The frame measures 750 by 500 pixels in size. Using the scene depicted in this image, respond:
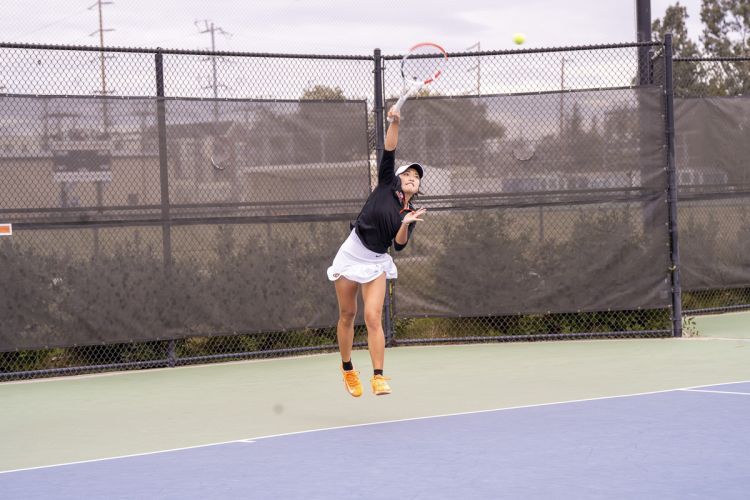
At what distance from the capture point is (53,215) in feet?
31.3

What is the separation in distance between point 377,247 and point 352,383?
3.15 ft

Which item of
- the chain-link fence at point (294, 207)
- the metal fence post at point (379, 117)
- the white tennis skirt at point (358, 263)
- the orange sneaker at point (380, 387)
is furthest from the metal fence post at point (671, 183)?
the orange sneaker at point (380, 387)

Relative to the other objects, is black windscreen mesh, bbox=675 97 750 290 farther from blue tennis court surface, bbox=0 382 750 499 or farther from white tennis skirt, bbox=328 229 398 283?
white tennis skirt, bbox=328 229 398 283

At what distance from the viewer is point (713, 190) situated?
40.9ft

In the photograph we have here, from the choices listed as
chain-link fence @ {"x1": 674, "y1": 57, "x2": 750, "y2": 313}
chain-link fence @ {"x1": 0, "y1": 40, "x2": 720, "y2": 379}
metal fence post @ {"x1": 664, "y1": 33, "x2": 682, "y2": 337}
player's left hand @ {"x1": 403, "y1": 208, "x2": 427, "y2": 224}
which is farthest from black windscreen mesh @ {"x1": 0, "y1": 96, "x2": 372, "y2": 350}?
chain-link fence @ {"x1": 674, "y1": 57, "x2": 750, "y2": 313}

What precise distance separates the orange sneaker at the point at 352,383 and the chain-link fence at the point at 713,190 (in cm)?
535

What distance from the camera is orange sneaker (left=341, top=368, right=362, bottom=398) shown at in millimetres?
7824

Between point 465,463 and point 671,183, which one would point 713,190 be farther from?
point 465,463

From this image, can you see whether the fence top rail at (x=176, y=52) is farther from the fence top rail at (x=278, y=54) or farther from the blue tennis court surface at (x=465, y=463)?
the blue tennis court surface at (x=465, y=463)

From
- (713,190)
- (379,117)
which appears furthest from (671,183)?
(379,117)

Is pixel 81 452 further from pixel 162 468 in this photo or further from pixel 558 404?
pixel 558 404

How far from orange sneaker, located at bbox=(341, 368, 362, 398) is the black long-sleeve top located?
2.91ft

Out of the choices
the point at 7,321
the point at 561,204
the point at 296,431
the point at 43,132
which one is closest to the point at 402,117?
the point at 561,204

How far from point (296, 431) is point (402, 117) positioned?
487 centimetres
